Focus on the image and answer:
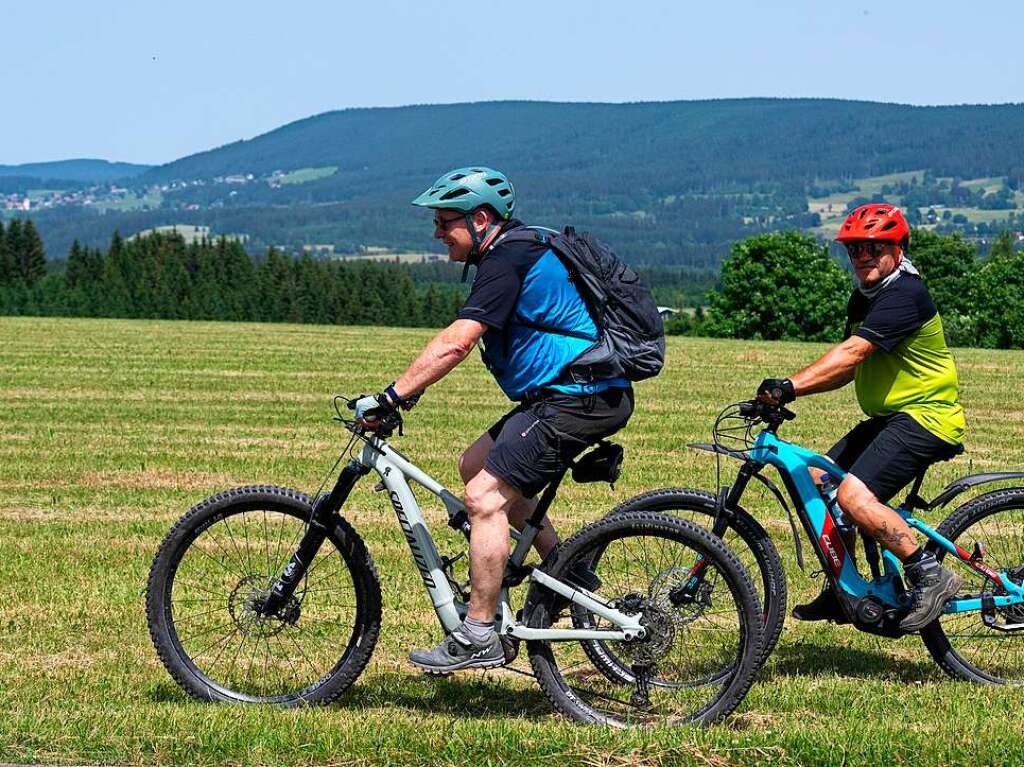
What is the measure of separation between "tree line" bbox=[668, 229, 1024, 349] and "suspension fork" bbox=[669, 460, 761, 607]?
79.1 m

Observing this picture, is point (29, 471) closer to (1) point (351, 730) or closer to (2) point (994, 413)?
(1) point (351, 730)

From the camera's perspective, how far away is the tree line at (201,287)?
380ft

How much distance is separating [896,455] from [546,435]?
64.0 inches

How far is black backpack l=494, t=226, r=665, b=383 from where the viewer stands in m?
5.95

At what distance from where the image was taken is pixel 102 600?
8.68 m

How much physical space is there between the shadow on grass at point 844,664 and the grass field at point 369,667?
0.06ft

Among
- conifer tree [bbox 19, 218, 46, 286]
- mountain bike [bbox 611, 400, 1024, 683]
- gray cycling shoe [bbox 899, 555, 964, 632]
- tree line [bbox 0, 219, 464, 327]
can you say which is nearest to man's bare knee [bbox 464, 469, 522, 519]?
mountain bike [bbox 611, 400, 1024, 683]

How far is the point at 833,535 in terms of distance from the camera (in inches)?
261

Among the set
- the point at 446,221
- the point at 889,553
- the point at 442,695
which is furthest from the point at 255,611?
the point at 889,553

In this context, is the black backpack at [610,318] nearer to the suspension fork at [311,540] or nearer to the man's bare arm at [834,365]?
the man's bare arm at [834,365]

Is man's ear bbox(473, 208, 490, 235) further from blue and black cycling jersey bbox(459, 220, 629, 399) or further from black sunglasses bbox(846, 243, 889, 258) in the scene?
black sunglasses bbox(846, 243, 889, 258)

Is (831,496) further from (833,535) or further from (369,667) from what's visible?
(369,667)

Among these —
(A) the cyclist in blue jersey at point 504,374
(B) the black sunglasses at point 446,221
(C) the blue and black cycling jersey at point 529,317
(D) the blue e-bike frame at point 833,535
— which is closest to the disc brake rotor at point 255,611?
(A) the cyclist in blue jersey at point 504,374

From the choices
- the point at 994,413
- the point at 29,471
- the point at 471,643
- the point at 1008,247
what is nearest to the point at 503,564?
the point at 471,643
